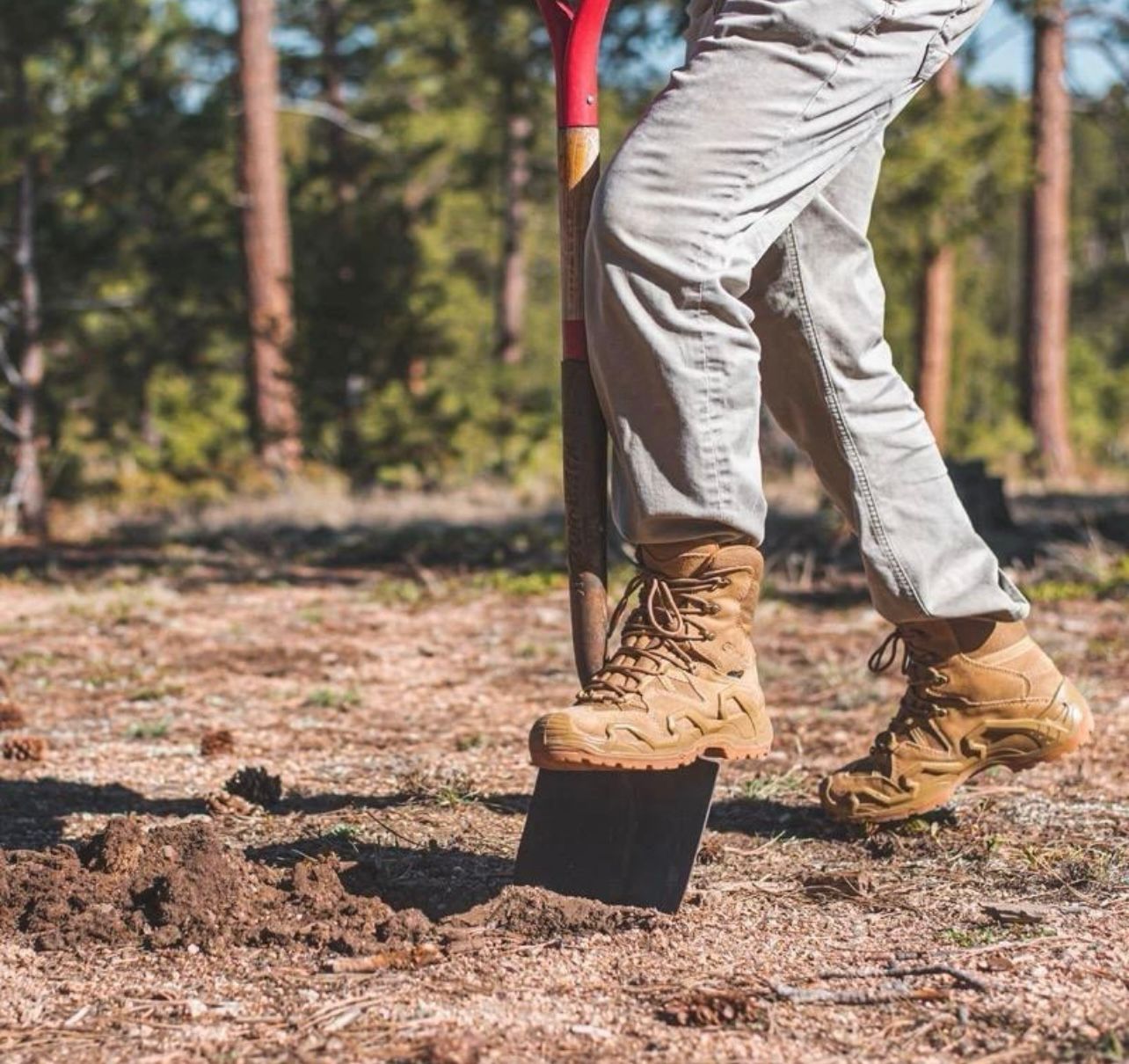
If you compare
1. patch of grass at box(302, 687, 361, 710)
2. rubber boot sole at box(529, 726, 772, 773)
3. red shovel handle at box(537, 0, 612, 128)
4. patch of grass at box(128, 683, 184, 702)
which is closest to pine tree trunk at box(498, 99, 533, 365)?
patch of grass at box(128, 683, 184, 702)

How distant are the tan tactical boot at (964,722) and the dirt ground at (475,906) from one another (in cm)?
9

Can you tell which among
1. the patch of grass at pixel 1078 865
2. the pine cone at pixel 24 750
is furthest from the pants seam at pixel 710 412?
the pine cone at pixel 24 750

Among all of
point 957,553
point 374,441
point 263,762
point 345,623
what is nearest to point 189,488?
point 374,441

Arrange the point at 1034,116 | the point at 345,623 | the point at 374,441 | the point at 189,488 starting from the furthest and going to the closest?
the point at 1034,116
the point at 189,488
the point at 374,441
the point at 345,623

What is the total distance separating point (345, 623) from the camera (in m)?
5.96

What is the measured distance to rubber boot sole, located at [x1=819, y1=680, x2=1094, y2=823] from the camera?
2.95 meters

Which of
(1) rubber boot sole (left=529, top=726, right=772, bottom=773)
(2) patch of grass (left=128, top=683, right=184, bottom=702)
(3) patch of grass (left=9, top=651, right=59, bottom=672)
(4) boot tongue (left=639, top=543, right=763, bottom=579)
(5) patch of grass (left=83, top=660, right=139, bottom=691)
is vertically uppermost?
(4) boot tongue (left=639, top=543, right=763, bottom=579)

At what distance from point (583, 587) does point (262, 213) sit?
13.1 metres

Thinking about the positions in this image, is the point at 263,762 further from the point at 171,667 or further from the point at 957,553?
the point at 957,553

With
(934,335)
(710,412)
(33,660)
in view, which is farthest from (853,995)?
(934,335)

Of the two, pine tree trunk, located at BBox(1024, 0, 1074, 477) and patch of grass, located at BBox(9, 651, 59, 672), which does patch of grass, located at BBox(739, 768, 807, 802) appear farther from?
pine tree trunk, located at BBox(1024, 0, 1074, 477)

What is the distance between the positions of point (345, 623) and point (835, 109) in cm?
382

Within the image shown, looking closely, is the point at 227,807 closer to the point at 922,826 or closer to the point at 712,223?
the point at 922,826

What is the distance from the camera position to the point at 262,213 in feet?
49.2
